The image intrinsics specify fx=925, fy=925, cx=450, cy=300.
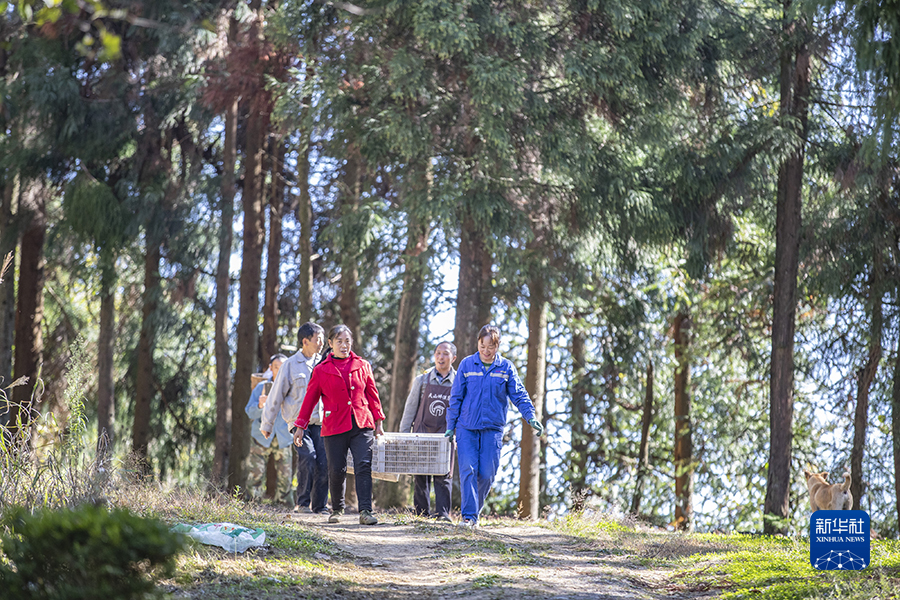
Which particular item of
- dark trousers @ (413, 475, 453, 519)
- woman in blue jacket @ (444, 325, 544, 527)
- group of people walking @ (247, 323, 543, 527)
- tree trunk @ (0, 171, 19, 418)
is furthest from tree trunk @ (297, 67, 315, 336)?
woman in blue jacket @ (444, 325, 544, 527)

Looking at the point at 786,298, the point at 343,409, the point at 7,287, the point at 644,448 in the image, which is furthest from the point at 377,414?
the point at 644,448

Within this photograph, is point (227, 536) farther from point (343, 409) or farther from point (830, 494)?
point (830, 494)

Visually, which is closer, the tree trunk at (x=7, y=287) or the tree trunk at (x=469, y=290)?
the tree trunk at (x=469, y=290)

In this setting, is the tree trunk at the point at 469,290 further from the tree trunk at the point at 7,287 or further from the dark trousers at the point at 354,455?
the tree trunk at the point at 7,287

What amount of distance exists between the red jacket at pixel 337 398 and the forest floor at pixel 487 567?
939 millimetres

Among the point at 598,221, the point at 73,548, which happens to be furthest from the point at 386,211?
the point at 73,548

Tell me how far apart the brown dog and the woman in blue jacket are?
11.5 feet

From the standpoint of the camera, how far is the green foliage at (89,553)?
388cm

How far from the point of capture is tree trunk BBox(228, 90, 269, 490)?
1568 cm

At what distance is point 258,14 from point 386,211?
6.04 metres

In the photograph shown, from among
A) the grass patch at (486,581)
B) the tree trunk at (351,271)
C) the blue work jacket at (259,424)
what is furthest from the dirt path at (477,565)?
the tree trunk at (351,271)

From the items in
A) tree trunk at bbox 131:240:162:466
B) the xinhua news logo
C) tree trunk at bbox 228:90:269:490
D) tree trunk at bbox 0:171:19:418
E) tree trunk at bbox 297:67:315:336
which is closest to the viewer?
the xinhua news logo

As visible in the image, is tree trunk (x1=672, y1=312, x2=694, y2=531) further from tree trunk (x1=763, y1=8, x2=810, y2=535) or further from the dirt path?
the dirt path

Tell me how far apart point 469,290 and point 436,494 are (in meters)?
4.22
